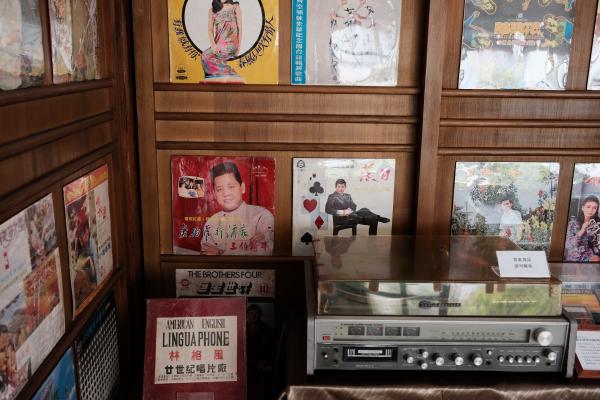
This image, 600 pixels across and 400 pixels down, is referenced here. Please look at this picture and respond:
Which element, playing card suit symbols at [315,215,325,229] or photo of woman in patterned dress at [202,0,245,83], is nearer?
photo of woman in patterned dress at [202,0,245,83]

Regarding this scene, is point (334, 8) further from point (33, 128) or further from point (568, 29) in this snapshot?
point (33, 128)

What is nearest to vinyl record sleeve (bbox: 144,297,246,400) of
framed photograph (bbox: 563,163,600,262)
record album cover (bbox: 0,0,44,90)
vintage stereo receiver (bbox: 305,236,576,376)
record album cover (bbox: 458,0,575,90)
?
vintage stereo receiver (bbox: 305,236,576,376)

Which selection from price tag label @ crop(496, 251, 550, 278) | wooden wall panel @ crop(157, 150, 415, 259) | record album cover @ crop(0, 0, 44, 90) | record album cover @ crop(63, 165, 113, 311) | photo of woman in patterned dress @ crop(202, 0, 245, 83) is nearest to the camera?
record album cover @ crop(0, 0, 44, 90)

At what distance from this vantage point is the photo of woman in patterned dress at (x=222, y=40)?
6.30 feet

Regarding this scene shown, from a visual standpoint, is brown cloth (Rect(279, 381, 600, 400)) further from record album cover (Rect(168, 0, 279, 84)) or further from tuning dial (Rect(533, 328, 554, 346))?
record album cover (Rect(168, 0, 279, 84))

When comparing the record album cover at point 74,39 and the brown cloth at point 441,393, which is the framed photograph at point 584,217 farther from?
the record album cover at point 74,39

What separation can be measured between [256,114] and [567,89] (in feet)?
3.72

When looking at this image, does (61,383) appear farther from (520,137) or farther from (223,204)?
(520,137)

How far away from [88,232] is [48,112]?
419 millimetres

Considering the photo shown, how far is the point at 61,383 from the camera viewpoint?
1384mm

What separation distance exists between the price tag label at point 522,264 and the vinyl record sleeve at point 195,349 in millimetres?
834

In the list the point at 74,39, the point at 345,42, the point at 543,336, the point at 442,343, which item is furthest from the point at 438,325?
the point at 74,39

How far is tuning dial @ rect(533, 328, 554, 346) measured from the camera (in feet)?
5.02

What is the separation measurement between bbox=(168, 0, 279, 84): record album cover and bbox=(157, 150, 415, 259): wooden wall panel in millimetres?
271
